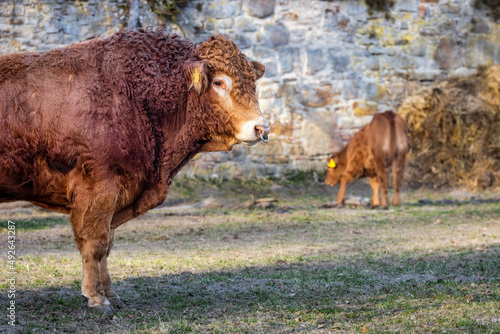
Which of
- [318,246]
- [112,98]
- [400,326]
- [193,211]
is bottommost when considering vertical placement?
[193,211]

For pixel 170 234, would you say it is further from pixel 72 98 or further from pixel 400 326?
pixel 400 326

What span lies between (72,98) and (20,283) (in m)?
1.93

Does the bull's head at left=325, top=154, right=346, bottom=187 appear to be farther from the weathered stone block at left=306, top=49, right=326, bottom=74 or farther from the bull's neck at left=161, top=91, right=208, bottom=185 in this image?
the bull's neck at left=161, top=91, right=208, bottom=185

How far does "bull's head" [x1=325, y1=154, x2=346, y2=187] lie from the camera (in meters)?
13.1

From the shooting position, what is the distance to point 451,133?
591 inches

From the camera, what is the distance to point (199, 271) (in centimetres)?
605

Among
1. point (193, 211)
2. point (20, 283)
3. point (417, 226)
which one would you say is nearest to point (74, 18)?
point (193, 211)

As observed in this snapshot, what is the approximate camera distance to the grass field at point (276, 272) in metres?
4.21

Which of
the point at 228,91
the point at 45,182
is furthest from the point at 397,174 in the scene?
the point at 45,182

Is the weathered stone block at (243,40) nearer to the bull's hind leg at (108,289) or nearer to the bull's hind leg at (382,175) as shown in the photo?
the bull's hind leg at (382,175)

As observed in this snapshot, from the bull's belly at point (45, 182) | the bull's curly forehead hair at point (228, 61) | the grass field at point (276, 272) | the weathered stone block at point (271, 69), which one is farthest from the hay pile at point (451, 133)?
the bull's belly at point (45, 182)

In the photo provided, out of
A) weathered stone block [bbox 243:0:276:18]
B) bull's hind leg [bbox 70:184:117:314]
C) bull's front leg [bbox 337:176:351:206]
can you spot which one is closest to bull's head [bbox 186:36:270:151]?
bull's hind leg [bbox 70:184:117:314]

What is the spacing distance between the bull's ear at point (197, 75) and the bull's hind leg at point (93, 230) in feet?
3.22

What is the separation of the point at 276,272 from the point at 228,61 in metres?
2.17
